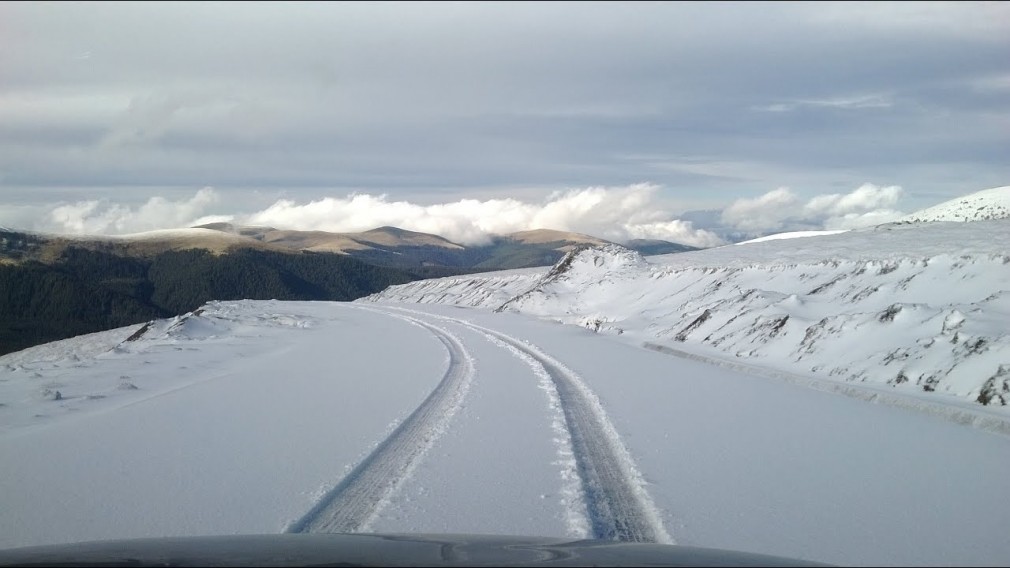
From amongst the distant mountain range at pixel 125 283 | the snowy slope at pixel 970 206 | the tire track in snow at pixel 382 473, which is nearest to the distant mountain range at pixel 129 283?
the distant mountain range at pixel 125 283

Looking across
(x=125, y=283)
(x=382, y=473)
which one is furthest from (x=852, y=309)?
(x=125, y=283)

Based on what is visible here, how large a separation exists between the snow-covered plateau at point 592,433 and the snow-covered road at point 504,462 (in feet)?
0.13

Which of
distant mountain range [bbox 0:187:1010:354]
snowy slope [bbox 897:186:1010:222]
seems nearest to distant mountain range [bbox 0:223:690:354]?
distant mountain range [bbox 0:187:1010:354]

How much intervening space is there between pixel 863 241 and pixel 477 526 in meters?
27.1

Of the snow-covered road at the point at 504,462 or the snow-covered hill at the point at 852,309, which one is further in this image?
the snow-covered hill at the point at 852,309

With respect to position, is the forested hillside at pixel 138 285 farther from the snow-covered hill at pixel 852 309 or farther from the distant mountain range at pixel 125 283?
the snow-covered hill at pixel 852 309

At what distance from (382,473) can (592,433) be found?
2998 mm

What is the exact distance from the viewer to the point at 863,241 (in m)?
28.6

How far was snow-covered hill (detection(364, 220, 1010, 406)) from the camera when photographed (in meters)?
11.8

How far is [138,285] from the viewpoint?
6914 inches

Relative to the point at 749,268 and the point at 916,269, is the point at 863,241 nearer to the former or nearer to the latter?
the point at 749,268

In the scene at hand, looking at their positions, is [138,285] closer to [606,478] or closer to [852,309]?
[852,309]

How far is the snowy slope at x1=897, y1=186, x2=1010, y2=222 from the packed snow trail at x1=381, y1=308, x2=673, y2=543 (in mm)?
49992

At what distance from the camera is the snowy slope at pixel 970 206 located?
53.9 metres
